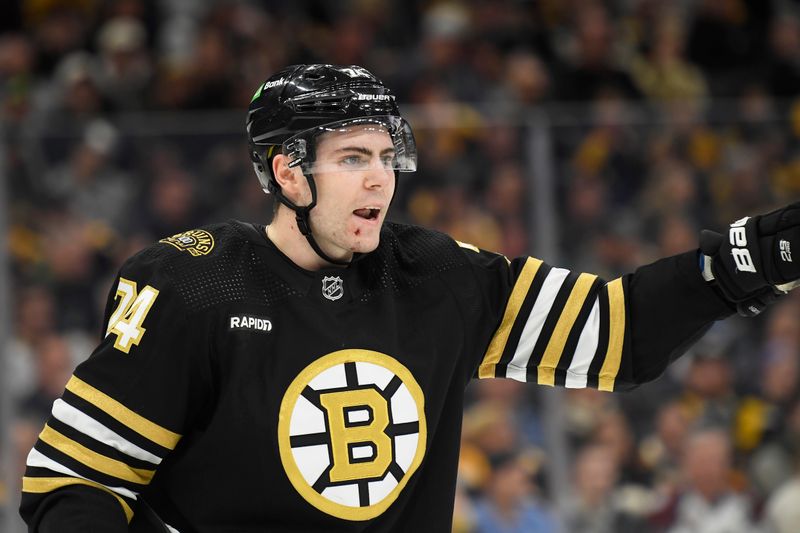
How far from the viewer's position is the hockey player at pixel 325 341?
239 centimetres

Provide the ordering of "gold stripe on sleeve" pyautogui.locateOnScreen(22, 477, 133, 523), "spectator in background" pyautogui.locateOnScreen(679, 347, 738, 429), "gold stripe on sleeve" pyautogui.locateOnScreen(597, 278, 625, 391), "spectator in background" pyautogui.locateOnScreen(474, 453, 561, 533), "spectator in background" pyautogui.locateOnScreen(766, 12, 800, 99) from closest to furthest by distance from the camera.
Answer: "gold stripe on sleeve" pyautogui.locateOnScreen(22, 477, 133, 523)
"gold stripe on sleeve" pyautogui.locateOnScreen(597, 278, 625, 391)
"spectator in background" pyautogui.locateOnScreen(474, 453, 561, 533)
"spectator in background" pyautogui.locateOnScreen(679, 347, 738, 429)
"spectator in background" pyautogui.locateOnScreen(766, 12, 800, 99)

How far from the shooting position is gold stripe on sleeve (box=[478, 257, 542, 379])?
2744mm

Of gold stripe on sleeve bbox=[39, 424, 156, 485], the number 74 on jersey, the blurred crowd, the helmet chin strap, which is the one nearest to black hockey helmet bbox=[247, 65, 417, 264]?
the helmet chin strap

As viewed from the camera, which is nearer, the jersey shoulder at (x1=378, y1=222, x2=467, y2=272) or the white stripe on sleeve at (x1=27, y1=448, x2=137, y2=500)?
the white stripe on sleeve at (x1=27, y1=448, x2=137, y2=500)

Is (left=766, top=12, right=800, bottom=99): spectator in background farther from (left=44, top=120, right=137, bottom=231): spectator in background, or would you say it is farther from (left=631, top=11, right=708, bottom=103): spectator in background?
(left=44, top=120, right=137, bottom=231): spectator in background

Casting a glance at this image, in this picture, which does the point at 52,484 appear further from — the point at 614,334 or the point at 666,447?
the point at 666,447

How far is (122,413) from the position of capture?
2363mm

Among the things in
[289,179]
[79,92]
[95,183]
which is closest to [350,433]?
[289,179]

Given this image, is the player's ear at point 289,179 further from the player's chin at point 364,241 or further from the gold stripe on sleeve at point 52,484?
the gold stripe on sleeve at point 52,484

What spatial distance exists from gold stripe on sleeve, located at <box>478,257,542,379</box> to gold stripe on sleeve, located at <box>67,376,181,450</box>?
0.75 metres

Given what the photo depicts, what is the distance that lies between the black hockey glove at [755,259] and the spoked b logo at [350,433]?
0.68 metres

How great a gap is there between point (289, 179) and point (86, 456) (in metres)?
0.69

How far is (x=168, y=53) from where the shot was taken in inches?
262

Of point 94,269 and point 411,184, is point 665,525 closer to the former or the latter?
point 411,184
